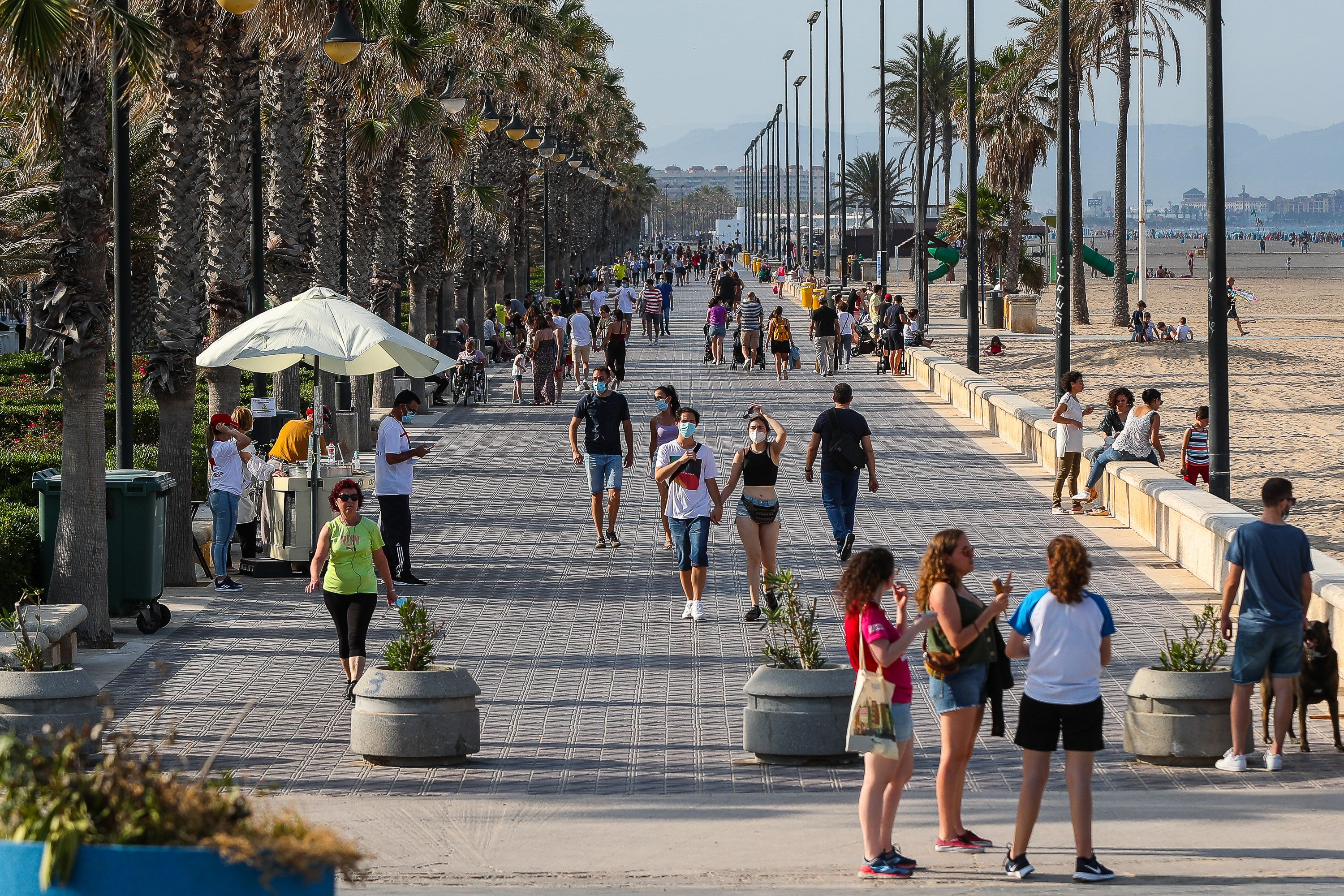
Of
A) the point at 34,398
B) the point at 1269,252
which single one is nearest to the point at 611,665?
the point at 34,398

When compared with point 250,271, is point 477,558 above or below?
below

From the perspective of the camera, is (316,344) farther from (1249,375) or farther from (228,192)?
(1249,375)

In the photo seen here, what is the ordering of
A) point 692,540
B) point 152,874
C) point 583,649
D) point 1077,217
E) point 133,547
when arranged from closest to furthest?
1. point 152,874
2. point 583,649
3. point 133,547
4. point 692,540
5. point 1077,217

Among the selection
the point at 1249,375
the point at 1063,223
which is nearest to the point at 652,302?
the point at 1249,375

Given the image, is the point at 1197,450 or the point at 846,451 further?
the point at 1197,450

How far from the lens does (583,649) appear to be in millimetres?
12117

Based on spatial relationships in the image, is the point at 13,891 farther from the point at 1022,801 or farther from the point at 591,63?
the point at 591,63

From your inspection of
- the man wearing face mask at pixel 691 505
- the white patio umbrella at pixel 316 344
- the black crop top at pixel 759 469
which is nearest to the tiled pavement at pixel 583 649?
the man wearing face mask at pixel 691 505

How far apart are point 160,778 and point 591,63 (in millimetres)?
66465

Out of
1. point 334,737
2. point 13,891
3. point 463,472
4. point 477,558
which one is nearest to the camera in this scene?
point 13,891

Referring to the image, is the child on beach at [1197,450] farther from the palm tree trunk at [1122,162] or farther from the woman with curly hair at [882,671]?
the palm tree trunk at [1122,162]

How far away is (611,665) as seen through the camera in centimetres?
1162

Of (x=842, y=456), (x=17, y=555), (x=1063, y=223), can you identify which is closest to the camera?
(x=17, y=555)

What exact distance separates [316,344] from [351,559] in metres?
4.35
